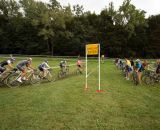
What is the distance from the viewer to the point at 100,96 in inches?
461

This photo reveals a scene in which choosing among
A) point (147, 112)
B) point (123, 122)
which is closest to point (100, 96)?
point (147, 112)

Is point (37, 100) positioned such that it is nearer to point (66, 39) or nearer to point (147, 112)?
point (147, 112)

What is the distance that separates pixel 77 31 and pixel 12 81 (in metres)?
47.1

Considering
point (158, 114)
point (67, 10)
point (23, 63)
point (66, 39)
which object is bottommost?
point (158, 114)

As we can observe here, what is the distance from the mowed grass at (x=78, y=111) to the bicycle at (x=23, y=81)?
69.1 inches

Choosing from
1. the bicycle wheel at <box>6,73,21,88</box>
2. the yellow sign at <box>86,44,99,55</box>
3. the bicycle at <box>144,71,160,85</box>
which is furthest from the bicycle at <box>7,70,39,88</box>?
the bicycle at <box>144,71,160,85</box>

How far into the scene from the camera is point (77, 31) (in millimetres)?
60000

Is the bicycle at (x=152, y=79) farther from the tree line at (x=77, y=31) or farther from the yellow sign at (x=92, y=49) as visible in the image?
the tree line at (x=77, y=31)

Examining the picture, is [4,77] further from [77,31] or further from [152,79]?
[77,31]

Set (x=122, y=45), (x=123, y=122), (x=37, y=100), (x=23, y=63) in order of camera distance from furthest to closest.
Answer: (x=122, y=45)
(x=23, y=63)
(x=37, y=100)
(x=123, y=122)

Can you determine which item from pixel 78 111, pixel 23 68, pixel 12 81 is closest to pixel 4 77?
pixel 12 81

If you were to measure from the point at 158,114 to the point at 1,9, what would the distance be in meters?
67.6

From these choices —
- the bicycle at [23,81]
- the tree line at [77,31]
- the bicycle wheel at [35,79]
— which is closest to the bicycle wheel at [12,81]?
the bicycle at [23,81]

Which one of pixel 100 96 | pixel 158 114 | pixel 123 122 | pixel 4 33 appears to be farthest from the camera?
pixel 4 33
